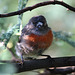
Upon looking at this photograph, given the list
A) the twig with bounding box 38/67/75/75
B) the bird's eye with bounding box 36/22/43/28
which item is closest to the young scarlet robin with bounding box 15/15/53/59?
the bird's eye with bounding box 36/22/43/28

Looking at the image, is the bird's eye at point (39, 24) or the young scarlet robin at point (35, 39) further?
the bird's eye at point (39, 24)

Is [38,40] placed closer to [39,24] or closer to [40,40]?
[40,40]

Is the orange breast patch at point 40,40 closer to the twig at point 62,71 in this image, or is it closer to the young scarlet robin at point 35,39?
the young scarlet robin at point 35,39

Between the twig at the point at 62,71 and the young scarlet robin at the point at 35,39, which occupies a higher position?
the young scarlet robin at the point at 35,39

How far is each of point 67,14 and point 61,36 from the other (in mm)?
1138

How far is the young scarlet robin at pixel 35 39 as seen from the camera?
2.04m

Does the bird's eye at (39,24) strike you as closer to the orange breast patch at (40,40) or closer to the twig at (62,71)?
the orange breast patch at (40,40)

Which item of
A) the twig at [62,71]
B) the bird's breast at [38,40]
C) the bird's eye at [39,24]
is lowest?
the twig at [62,71]

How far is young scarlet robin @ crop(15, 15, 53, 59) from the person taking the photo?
2.04 meters

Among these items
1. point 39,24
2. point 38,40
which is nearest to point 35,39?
point 38,40

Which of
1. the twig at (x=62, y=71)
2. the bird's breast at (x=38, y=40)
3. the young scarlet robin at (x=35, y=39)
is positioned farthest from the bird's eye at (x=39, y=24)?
the twig at (x=62, y=71)

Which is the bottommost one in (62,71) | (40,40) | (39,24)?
(62,71)

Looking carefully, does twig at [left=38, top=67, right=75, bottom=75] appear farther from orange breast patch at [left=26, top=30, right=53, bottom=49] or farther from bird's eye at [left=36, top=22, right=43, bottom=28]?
bird's eye at [left=36, top=22, right=43, bottom=28]

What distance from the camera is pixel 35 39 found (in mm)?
2027
